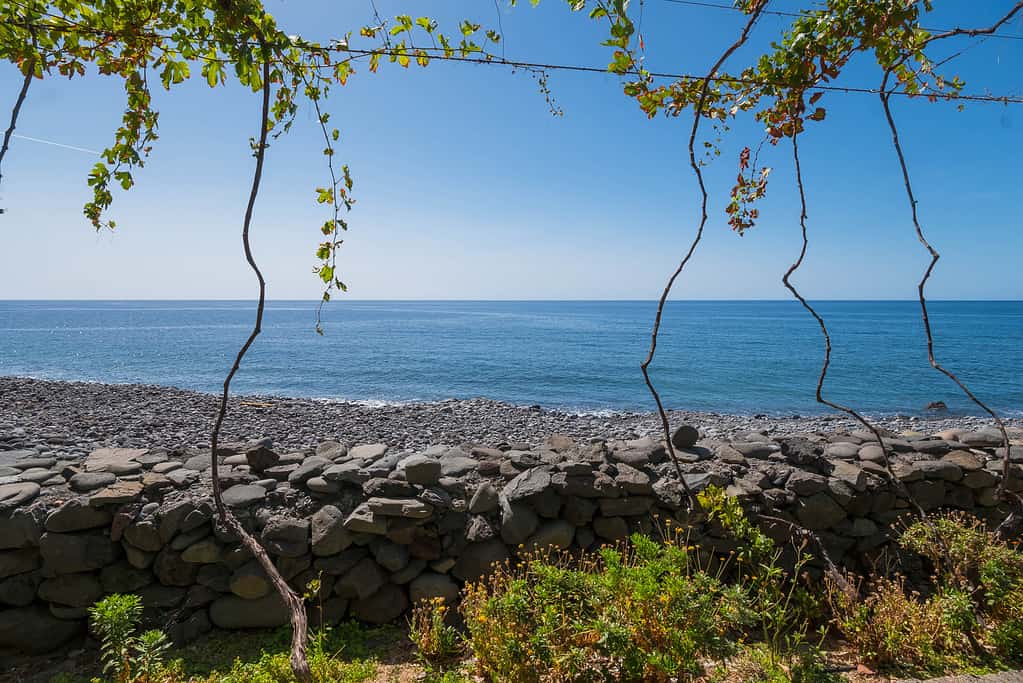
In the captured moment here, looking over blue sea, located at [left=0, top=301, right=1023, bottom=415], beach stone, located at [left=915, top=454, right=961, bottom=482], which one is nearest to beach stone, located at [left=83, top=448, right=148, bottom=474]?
beach stone, located at [left=915, top=454, right=961, bottom=482]

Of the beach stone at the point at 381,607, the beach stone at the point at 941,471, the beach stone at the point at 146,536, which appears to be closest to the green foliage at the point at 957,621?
the beach stone at the point at 941,471

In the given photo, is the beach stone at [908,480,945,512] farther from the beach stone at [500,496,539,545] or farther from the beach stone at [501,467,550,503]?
the beach stone at [500,496,539,545]

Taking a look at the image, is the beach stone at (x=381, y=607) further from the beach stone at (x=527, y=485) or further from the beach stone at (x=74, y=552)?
the beach stone at (x=74, y=552)

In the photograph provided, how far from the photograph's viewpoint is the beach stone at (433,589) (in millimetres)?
3992

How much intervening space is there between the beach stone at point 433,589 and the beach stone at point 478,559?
11 centimetres

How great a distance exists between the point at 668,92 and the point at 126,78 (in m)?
2.62

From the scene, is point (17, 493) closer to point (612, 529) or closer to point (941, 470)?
point (612, 529)

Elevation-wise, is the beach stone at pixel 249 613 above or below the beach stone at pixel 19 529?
below

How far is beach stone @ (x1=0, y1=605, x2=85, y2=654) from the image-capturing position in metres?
3.65

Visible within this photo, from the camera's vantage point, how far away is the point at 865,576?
14.3ft

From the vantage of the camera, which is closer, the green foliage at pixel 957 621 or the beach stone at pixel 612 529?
the green foliage at pixel 957 621

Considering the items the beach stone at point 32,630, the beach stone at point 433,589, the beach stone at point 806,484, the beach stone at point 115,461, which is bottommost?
the beach stone at point 32,630

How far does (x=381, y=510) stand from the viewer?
3982 mm

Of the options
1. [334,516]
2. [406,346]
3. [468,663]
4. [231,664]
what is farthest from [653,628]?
[406,346]
